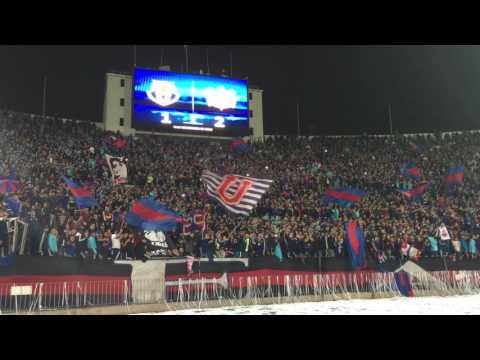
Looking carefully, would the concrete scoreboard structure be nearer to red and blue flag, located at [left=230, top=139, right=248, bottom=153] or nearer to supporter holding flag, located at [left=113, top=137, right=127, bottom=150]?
red and blue flag, located at [left=230, top=139, right=248, bottom=153]

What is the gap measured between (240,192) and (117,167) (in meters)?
9.50

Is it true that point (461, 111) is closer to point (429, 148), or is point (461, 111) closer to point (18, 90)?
point (429, 148)

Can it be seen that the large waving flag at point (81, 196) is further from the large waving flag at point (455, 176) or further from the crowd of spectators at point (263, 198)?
the large waving flag at point (455, 176)

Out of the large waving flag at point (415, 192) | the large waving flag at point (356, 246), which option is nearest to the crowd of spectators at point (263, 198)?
the large waving flag at point (415, 192)

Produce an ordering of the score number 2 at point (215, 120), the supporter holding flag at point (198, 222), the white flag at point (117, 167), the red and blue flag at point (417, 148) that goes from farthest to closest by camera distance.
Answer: the red and blue flag at point (417, 148) → the score number 2 at point (215, 120) → the white flag at point (117, 167) → the supporter holding flag at point (198, 222)

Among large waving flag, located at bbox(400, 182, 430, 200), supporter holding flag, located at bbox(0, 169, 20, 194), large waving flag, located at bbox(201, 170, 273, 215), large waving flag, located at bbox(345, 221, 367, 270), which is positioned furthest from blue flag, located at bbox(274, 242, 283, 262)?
large waving flag, located at bbox(400, 182, 430, 200)

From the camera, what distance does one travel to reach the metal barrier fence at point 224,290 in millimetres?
14376

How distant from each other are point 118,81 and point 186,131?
12.2 meters

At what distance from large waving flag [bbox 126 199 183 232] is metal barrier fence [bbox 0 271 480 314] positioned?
8.37 ft

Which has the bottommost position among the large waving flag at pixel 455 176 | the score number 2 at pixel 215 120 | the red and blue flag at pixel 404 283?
the red and blue flag at pixel 404 283

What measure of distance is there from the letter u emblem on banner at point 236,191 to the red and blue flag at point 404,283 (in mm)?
7917

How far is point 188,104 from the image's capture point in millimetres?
36438

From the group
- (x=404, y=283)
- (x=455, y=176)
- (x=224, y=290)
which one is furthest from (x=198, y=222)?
(x=455, y=176)

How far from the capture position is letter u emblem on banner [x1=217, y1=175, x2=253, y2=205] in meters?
20.7
